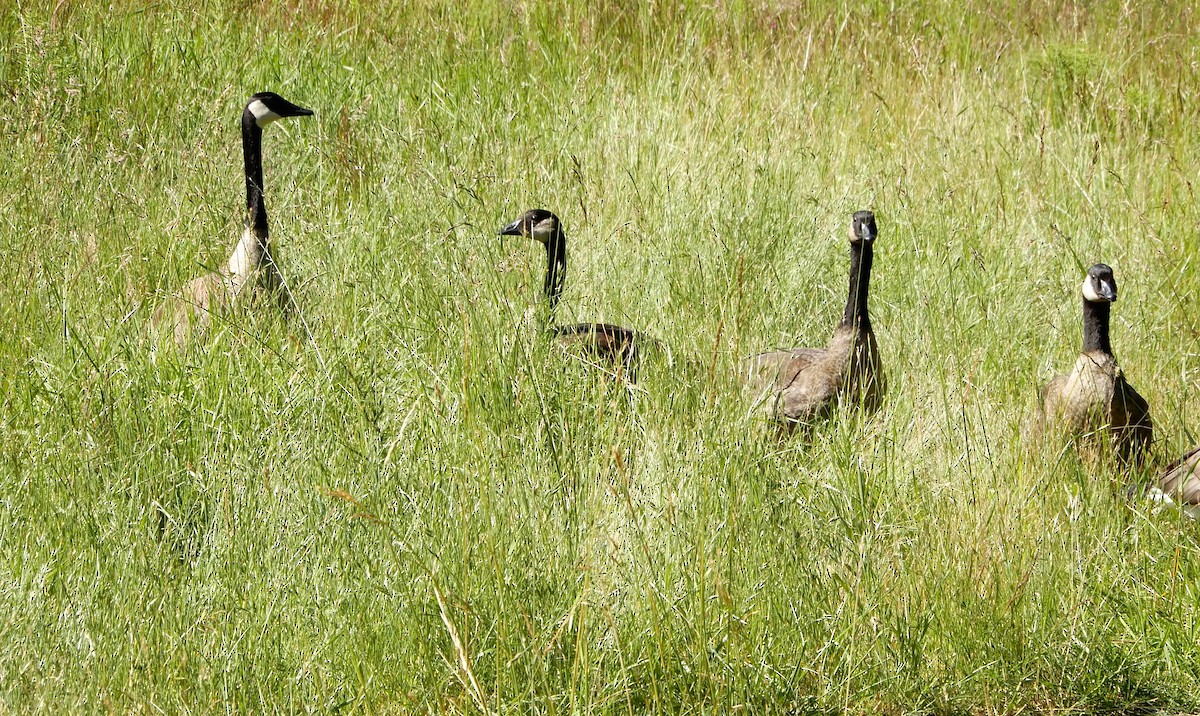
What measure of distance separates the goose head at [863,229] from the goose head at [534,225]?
1336 mm

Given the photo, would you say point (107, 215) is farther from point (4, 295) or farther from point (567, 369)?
point (567, 369)

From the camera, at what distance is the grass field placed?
282cm

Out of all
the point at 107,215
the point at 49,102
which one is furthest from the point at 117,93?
the point at 107,215

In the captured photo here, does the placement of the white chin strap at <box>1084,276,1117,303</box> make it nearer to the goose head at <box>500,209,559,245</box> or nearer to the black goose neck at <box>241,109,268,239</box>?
the goose head at <box>500,209,559,245</box>

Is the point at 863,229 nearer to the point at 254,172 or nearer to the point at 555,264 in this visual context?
the point at 555,264

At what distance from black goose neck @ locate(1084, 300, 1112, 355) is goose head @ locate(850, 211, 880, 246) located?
85cm

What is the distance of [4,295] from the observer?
4492 millimetres

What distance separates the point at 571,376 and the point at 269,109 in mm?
2690

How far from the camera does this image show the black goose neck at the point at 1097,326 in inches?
178

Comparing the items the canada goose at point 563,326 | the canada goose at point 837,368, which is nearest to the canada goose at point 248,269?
the canada goose at point 563,326

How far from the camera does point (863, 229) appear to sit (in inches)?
195

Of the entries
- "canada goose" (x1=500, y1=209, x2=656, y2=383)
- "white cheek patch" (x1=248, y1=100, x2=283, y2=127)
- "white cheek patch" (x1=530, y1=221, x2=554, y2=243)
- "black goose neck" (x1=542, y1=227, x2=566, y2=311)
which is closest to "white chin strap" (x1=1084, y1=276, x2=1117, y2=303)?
"canada goose" (x1=500, y1=209, x2=656, y2=383)

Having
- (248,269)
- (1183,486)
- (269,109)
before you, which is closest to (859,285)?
(1183,486)

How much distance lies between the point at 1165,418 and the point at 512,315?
8.11 ft
